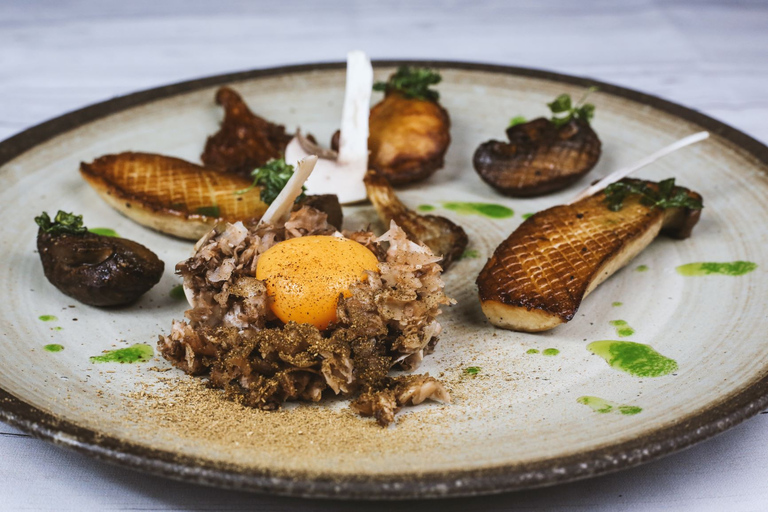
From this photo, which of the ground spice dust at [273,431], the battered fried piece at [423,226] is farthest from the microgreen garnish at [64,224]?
the battered fried piece at [423,226]

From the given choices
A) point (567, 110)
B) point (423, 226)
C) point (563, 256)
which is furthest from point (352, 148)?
point (563, 256)

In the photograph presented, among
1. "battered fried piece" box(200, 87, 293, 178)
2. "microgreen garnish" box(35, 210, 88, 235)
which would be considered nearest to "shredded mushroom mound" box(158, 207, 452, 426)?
"microgreen garnish" box(35, 210, 88, 235)

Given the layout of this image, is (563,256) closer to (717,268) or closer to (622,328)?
(622,328)

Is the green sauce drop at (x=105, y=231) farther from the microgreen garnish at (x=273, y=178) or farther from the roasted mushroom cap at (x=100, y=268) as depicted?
the microgreen garnish at (x=273, y=178)

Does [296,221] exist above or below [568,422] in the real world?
above

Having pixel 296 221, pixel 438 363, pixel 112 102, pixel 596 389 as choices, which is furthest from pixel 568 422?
pixel 112 102

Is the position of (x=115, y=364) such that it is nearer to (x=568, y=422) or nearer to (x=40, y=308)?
(x=40, y=308)
